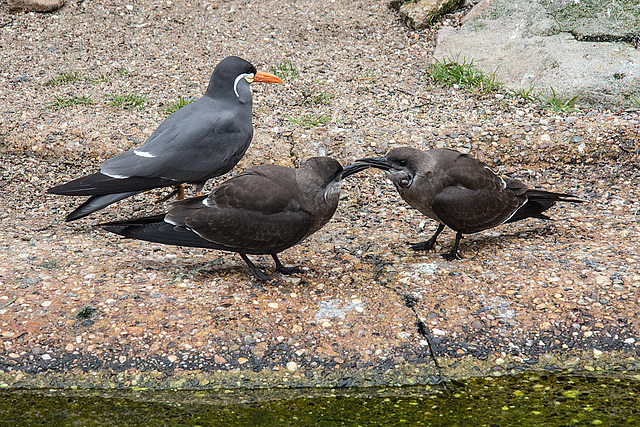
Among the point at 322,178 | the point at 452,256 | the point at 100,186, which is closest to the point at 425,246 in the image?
the point at 452,256

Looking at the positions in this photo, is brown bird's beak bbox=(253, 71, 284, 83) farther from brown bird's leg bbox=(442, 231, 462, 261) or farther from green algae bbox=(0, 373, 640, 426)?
green algae bbox=(0, 373, 640, 426)

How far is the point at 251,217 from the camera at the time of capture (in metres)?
3.80

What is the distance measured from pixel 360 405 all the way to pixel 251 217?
1.34 m

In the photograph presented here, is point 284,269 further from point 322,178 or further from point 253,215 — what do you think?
point 322,178

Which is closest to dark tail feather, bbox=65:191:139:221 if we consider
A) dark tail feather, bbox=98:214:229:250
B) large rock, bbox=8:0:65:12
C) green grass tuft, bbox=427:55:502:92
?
dark tail feather, bbox=98:214:229:250

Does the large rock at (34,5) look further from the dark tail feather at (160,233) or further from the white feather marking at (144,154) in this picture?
the dark tail feather at (160,233)

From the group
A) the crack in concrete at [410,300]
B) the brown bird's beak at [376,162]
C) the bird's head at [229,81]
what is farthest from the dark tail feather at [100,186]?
the crack in concrete at [410,300]

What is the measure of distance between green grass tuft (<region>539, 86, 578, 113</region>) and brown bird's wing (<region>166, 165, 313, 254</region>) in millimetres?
3008

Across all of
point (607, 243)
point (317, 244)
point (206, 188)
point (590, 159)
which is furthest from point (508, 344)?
point (206, 188)

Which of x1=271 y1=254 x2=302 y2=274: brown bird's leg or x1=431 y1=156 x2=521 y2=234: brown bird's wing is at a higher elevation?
x1=431 y1=156 x2=521 y2=234: brown bird's wing

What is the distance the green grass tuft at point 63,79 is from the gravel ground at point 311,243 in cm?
6

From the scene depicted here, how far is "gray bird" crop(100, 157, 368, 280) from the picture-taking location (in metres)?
3.80

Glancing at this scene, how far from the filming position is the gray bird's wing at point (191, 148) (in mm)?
4418

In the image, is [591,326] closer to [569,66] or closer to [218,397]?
[218,397]
